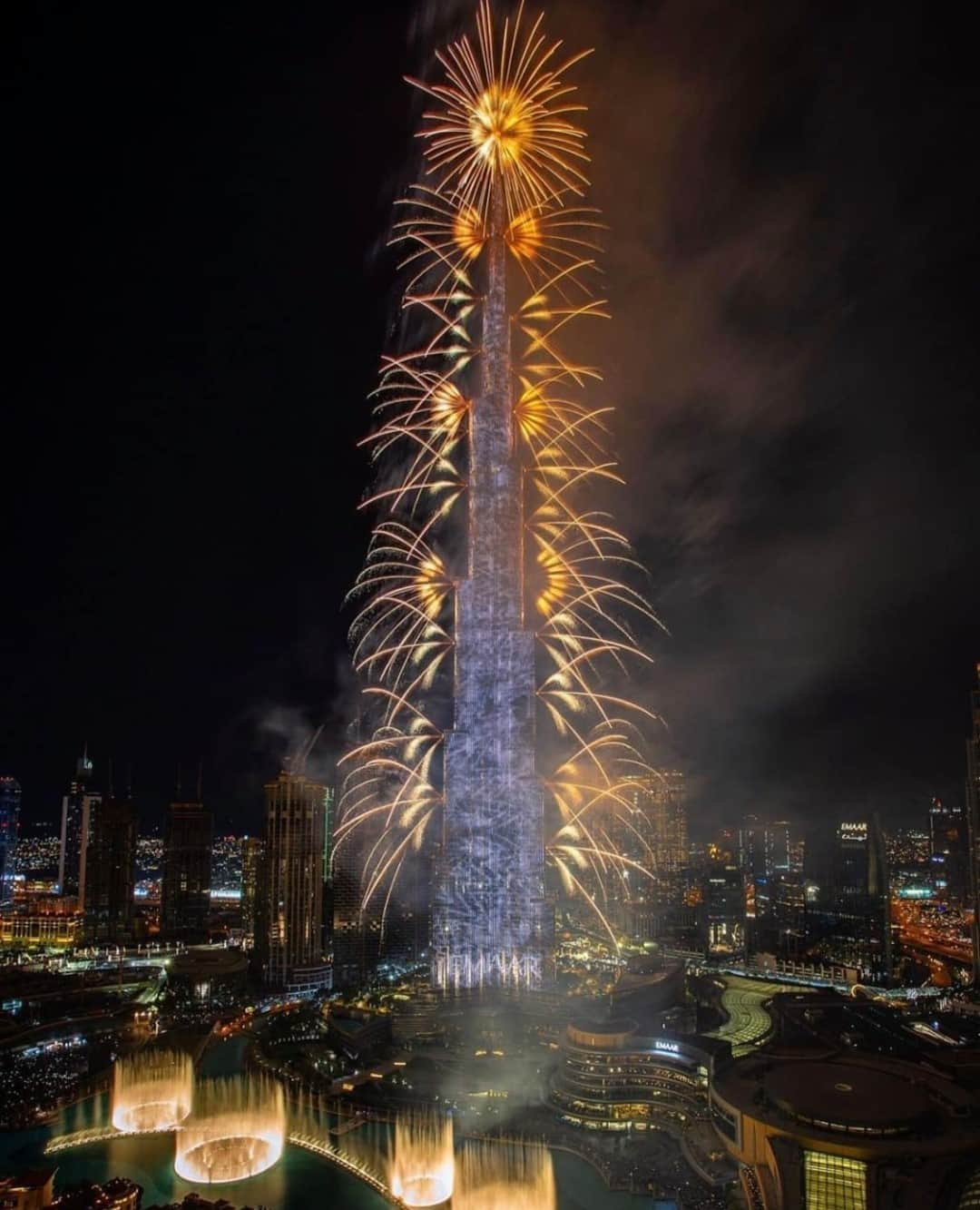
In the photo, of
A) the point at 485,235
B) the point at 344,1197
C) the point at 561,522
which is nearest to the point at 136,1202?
the point at 344,1197

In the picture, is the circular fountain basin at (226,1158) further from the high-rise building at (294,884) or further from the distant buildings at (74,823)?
the distant buildings at (74,823)

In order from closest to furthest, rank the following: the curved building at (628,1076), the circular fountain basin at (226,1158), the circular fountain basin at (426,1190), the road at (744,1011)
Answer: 1. the circular fountain basin at (426,1190)
2. the circular fountain basin at (226,1158)
3. the curved building at (628,1076)
4. the road at (744,1011)

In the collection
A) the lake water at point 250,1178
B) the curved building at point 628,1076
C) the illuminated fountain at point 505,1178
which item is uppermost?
the curved building at point 628,1076

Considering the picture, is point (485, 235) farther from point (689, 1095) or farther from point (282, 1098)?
point (282, 1098)

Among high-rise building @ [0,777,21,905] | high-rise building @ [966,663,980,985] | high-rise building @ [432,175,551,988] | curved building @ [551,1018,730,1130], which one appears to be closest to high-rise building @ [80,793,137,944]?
high-rise building @ [0,777,21,905]

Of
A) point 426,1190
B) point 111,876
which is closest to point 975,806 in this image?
point 426,1190

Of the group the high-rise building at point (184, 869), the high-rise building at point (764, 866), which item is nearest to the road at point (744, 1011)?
the high-rise building at point (764, 866)
